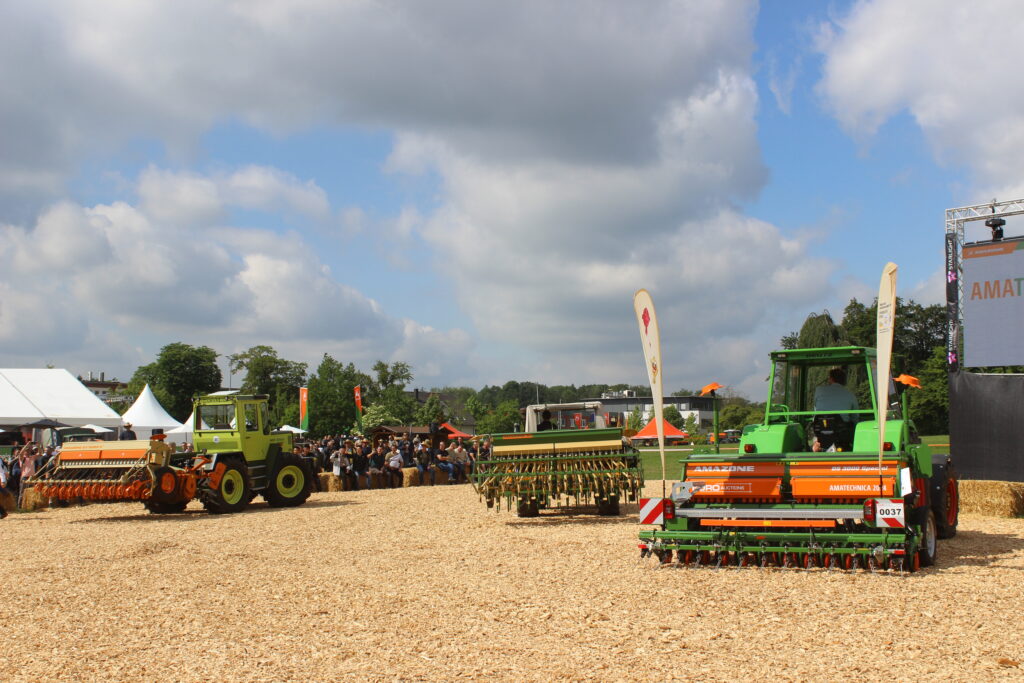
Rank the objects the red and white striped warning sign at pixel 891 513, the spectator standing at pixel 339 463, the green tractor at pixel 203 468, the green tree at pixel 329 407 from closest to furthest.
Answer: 1. the red and white striped warning sign at pixel 891 513
2. the green tractor at pixel 203 468
3. the spectator standing at pixel 339 463
4. the green tree at pixel 329 407

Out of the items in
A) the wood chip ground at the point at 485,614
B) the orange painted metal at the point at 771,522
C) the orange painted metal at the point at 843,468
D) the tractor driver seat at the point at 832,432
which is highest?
the tractor driver seat at the point at 832,432

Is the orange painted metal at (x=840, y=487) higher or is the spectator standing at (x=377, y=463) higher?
the orange painted metal at (x=840, y=487)

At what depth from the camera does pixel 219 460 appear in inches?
620

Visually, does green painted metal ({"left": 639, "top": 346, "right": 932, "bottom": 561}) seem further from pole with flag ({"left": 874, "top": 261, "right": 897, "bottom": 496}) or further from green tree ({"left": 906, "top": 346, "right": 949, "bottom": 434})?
green tree ({"left": 906, "top": 346, "right": 949, "bottom": 434})

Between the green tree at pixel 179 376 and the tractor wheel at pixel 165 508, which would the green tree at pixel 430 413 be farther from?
the tractor wheel at pixel 165 508

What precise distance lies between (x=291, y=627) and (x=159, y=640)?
0.89m

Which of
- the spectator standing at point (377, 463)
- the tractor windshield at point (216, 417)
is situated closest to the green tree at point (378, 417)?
the spectator standing at point (377, 463)

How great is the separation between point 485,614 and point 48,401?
2659cm

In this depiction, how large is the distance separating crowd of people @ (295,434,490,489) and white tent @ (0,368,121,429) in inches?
315

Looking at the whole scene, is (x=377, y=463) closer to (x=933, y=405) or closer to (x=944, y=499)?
(x=944, y=499)

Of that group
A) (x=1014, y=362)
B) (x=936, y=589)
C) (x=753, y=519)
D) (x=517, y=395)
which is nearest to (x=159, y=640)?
(x=753, y=519)

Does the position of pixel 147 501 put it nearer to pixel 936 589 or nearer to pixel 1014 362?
pixel 936 589

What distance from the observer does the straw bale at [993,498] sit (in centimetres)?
1297

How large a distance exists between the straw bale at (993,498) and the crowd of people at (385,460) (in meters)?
11.1
